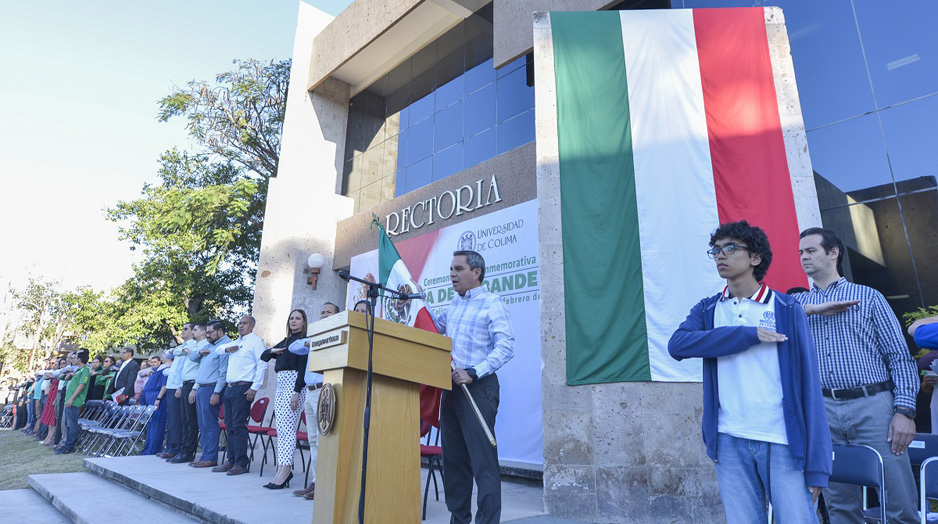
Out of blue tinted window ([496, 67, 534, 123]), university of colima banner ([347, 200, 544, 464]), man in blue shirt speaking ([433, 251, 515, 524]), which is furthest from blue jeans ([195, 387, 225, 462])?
blue tinted window ([496, 67, 534, 123])

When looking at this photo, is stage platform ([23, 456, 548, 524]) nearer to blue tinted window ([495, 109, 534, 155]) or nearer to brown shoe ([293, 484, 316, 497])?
brown shoe ([293, 484, 316, 497])

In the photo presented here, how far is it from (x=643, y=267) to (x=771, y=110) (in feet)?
6.81

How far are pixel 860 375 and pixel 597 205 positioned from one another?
9.46 feet

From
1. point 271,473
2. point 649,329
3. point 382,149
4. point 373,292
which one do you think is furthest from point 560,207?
point 382,149

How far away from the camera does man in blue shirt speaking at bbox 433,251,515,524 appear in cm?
341

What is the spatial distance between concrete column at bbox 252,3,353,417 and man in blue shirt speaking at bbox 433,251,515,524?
8.07m

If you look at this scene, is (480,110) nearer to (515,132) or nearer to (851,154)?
(515,132)

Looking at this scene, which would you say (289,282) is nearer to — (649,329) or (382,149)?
(382,149)

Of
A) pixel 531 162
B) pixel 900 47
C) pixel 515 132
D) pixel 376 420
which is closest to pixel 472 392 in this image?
pixel 376 420

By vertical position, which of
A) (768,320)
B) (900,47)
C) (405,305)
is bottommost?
(768,320)

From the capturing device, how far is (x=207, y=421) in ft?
23.0

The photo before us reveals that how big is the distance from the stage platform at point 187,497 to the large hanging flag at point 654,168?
172 centimetres

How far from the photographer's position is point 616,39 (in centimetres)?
609

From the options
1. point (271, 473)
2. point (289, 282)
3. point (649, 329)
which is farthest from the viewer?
point (289, 282)
